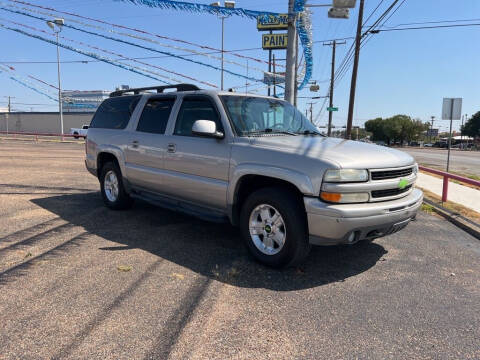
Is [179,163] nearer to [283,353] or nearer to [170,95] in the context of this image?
[170,95]

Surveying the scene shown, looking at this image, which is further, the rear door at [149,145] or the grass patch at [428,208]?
the grass patch at [428,208]

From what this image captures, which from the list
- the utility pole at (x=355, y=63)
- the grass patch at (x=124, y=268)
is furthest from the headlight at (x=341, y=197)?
the utility pole at (x=355, y=63)

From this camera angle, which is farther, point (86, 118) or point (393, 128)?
point (393, 128)

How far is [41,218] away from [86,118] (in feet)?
208

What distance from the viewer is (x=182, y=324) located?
286 cm

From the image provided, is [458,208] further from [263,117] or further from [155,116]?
[155,116]

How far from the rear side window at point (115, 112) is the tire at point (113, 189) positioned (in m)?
0.70

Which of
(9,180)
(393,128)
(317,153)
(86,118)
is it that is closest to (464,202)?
(317,153)

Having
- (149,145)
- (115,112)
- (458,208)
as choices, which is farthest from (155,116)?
(458,208)

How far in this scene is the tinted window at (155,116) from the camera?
17.3 feet

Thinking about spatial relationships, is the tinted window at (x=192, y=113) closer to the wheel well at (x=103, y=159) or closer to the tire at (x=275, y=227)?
the tire at (x=275, y=227)

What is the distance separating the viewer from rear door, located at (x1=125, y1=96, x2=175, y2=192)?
523cm

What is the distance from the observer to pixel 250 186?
4.26 m

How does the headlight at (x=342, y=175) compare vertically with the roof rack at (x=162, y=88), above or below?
below
